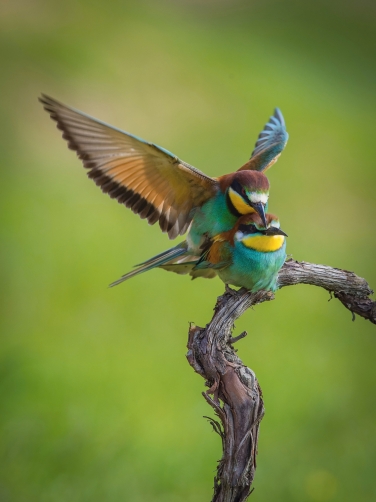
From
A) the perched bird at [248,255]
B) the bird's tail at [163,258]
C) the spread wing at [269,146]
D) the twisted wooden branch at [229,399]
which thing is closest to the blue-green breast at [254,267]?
the perched bird at [248,255]

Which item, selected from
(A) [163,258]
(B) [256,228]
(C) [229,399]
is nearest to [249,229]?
(B) [256,228]

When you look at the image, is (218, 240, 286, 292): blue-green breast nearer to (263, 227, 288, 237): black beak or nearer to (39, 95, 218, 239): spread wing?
(263, 227, 288, 237): black beak

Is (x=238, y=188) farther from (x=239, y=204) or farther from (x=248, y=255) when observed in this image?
(x=248, y=255)

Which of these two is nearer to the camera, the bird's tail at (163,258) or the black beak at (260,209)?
the black beak at (260,209)

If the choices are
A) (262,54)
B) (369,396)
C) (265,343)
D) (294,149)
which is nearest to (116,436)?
(265,343)

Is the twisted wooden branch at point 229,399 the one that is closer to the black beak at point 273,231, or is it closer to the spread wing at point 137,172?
the black beak at point 273,231

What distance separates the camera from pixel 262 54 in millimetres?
7363

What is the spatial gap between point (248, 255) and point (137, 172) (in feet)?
1.47

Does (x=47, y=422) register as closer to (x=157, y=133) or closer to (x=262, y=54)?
(x=157, y=133)

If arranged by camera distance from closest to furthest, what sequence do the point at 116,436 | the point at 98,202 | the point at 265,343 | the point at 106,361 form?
the point at 116,436 < the point at 106,361 < the point at 265,343 < the point at 98,202

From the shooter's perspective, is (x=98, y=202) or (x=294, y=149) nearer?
(x=98, y=202)

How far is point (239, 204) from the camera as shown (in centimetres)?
202

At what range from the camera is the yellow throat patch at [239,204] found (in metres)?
2.01

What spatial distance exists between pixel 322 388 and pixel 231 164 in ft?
7.65
